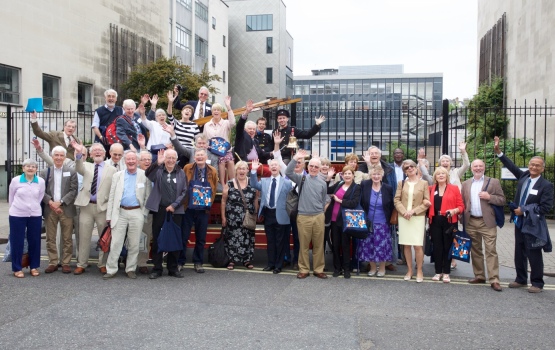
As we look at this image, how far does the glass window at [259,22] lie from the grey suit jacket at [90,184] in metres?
51.2

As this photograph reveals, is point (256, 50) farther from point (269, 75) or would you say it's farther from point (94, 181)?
point (94, 181)

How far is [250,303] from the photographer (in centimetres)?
643

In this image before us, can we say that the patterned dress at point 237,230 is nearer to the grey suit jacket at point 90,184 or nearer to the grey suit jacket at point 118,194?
the grey suit jacket at point 118,194

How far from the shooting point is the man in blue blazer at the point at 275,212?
8.14m

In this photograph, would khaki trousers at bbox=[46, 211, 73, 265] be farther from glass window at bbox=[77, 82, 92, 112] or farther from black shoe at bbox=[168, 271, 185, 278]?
glass window at bbox=[77, 82, 92, 112]

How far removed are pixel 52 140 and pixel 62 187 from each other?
1761 millimetres

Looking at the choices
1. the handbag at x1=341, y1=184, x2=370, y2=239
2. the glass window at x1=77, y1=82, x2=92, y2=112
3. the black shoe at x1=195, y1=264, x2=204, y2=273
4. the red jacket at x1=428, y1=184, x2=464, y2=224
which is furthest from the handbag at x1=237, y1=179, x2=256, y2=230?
the glass window at x1=77, y1=82, x2=92, y2=112

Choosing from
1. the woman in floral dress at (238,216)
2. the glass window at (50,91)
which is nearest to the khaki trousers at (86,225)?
the woman in floral dress at (238,216)

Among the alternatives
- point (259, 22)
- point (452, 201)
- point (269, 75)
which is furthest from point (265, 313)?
point (259, 22)

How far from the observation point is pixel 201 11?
147 ft

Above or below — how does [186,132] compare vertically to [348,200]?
above

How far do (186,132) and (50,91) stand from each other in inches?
656

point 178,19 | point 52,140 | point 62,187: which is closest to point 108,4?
point 178,19

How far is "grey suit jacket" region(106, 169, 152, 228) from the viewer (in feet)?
25.4
